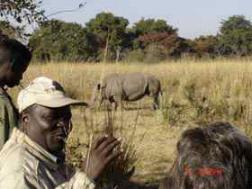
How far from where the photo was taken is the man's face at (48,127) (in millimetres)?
3311

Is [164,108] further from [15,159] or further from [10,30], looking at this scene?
[15,159]

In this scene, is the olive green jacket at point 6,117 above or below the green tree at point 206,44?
above

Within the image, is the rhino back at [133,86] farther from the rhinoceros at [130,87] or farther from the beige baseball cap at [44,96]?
the beige baseball cap at [44,96]

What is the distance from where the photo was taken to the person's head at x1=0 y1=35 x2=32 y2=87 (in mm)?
4621

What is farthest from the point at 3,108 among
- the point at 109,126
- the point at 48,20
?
the point at 109,126

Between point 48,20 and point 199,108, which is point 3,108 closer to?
point 48,20

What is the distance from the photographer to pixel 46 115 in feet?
10.9

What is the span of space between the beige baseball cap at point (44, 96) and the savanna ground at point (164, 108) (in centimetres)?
259

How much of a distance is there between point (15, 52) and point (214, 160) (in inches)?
109

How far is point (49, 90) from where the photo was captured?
3346 mm

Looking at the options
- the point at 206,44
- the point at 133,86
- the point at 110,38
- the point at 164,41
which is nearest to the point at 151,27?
the point at 206,44

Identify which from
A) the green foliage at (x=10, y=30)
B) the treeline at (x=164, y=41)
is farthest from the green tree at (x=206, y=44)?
the green foliage at (x=10, y=30)

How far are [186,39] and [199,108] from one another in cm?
3700

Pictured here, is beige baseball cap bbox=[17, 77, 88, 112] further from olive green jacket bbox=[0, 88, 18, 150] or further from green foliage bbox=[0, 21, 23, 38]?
green foliage bbox=[0, 21, 23, 38]
